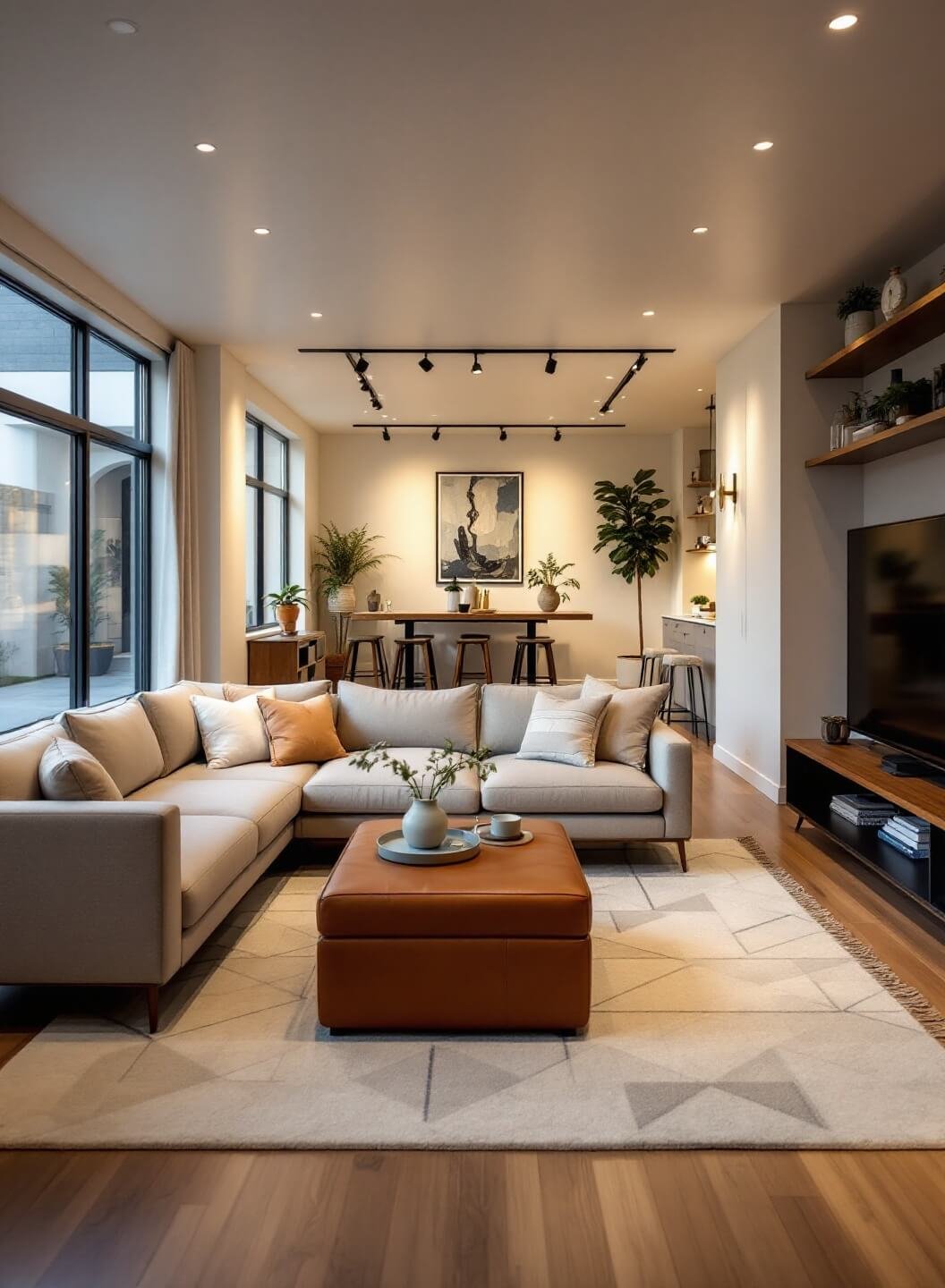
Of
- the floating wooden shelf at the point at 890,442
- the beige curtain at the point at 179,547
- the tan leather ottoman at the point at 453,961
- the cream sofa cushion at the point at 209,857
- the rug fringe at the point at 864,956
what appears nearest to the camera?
the tan leather ottoman at the point at 453,961

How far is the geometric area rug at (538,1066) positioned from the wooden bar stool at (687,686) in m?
4.66

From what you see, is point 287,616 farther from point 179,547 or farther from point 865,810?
point 865,810

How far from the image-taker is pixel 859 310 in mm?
4895

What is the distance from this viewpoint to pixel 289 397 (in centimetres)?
827

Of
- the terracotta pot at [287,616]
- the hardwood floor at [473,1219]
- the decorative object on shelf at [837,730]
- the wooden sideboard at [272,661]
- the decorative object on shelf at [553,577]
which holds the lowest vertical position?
the hardwood floor at [473,1219]

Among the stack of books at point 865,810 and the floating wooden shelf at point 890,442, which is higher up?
the floating wooden shelf at point 890,442

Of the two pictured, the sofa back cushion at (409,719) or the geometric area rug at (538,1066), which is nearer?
the geometric area rug at (538,1066)

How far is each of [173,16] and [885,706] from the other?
3.90 m

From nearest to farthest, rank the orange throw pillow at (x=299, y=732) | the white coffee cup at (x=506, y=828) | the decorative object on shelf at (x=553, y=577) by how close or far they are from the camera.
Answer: the white coffee cup at (x=506, y=828) < the orange throw pillow at (x=299, y=732) < the decorative object on shelf at (x=553, y=577)

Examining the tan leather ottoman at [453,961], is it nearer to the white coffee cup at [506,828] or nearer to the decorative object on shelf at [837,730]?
the white coffee cup at [506,828]

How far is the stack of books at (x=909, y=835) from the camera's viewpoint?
3.87 metres

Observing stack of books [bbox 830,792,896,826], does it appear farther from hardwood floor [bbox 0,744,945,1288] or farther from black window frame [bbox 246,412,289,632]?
black window frame [bbox 246,412,289,632]

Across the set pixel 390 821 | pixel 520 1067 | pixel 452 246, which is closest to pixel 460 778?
pixel 390 821

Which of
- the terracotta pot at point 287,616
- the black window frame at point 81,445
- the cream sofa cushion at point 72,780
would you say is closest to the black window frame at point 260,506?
the terracotta pot at point 287,616
